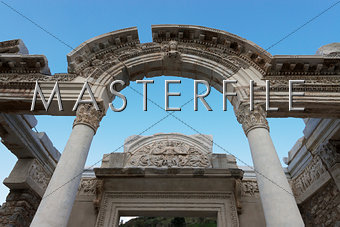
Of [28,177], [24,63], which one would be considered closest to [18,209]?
[28,177]

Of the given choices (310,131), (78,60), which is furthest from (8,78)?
(310,131)

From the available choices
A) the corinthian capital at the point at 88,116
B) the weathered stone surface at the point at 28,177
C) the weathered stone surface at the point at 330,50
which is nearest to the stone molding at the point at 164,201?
the weathered stone surface at the point at 28,177

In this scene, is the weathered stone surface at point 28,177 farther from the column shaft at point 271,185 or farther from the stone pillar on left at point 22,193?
the column shaft at point 271,185

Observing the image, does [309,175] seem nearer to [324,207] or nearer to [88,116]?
[324,207]

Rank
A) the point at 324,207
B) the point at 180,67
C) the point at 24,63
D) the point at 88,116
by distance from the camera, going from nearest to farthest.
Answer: the point at 88,116
the point at 24,63
the point at 324,207
the point at 180,67

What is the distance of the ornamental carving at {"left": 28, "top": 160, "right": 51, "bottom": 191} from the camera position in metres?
7.99

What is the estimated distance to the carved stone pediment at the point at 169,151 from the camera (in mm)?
8062

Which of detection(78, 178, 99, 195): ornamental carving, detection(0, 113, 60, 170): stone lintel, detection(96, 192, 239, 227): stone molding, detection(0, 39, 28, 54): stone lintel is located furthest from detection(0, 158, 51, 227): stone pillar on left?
detection(0, 39, 28, 54): stone lintel

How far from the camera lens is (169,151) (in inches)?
331

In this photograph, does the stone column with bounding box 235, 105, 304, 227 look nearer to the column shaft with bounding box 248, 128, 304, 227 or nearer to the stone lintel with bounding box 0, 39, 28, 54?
the column shaft with bounding box 248, 128, 304, 227

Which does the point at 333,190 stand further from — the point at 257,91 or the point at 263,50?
the point at 263,50

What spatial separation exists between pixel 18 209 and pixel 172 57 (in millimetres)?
6706

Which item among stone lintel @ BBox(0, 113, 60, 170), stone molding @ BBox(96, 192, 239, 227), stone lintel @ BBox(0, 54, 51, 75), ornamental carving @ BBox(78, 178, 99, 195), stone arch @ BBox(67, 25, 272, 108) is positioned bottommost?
stone molding @ BBox(96, 192, 239, 227)

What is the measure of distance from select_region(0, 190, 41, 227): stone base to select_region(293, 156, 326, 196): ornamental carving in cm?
896
